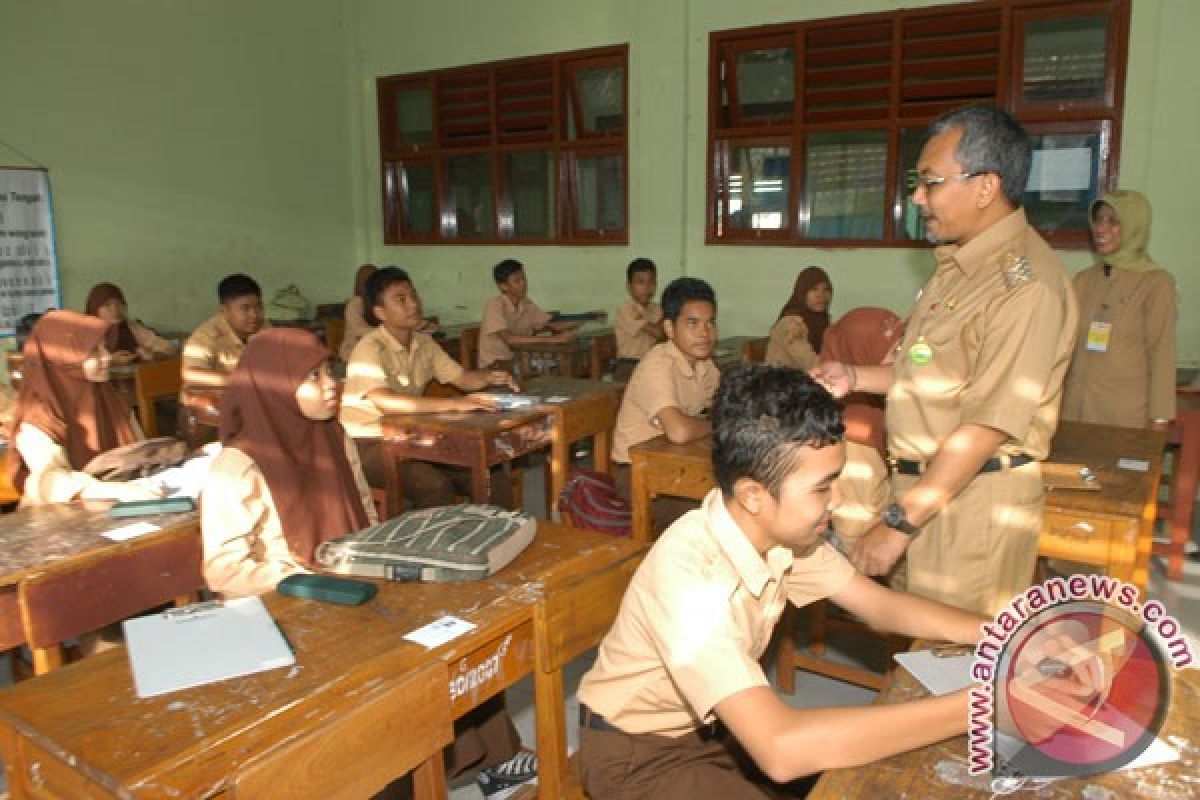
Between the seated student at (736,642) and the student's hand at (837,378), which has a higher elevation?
the student's hand at (837,378)

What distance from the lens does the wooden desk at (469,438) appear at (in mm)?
3217

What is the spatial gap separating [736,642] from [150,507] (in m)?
1.74

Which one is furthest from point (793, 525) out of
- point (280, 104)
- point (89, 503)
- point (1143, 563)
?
point (280, 104)

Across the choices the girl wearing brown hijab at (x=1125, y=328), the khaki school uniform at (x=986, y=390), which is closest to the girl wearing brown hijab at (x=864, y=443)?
the khaki school uniform at (x=986, y=390)

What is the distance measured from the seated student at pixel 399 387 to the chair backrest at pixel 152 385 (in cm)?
160

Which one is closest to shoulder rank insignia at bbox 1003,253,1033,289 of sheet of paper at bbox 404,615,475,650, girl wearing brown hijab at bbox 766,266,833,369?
sheet of paper at bbox 404,615,475,650

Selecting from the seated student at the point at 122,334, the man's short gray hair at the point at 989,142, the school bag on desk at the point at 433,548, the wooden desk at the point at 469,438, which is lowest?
the wooden desk at the point at 469,438

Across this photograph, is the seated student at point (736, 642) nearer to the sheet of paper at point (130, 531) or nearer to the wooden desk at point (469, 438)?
the sheet of paper at point (130, 531)

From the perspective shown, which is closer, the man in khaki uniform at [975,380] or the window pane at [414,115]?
the man in khaki uniform at [975,380]

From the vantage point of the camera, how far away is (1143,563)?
2213mm

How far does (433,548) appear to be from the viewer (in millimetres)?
1673

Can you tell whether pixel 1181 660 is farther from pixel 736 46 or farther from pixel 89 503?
pixel 736 46

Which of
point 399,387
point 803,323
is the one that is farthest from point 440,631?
point 803,323

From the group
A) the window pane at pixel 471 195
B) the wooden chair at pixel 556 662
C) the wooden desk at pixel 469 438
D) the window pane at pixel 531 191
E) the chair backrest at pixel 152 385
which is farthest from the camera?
the window pane at pixel 471 195
